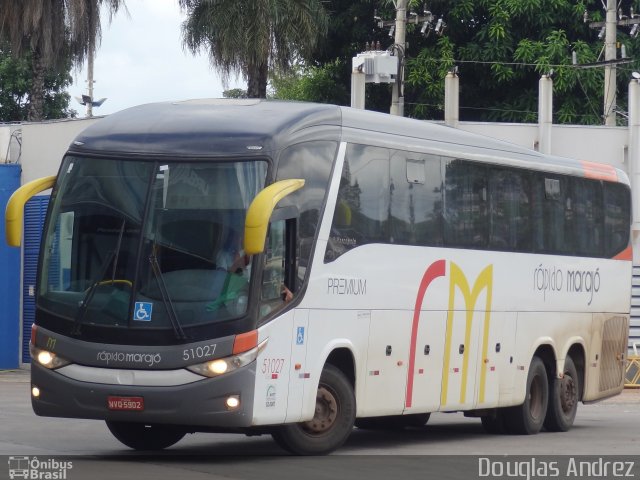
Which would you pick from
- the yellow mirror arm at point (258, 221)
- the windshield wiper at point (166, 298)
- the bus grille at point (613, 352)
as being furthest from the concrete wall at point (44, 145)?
the yellow mirror arm at point (258, 221)

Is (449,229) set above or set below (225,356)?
above

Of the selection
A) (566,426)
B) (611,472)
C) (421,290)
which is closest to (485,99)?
(566,426)

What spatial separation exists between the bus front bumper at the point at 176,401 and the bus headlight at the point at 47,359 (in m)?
0.17

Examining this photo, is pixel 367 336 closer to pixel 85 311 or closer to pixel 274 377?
pixel 274 377

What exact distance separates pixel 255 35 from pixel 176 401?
2246 centimetres

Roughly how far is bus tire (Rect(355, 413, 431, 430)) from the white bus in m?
1.40

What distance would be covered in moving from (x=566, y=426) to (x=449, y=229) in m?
4.53

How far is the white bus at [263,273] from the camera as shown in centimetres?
1293

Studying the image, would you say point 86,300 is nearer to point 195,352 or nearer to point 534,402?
point 195,352

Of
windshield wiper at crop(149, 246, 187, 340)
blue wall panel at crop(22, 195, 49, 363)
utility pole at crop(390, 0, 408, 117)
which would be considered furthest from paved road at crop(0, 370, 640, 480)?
utility pole at crop(390, 0, 408, 117)

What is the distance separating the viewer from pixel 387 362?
15352 millimetres

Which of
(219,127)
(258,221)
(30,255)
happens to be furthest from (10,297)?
(258,221)

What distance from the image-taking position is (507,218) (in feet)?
59.3

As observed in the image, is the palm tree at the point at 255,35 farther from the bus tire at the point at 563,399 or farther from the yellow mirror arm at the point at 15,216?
the yellow mirror arm at the point at 15,216
